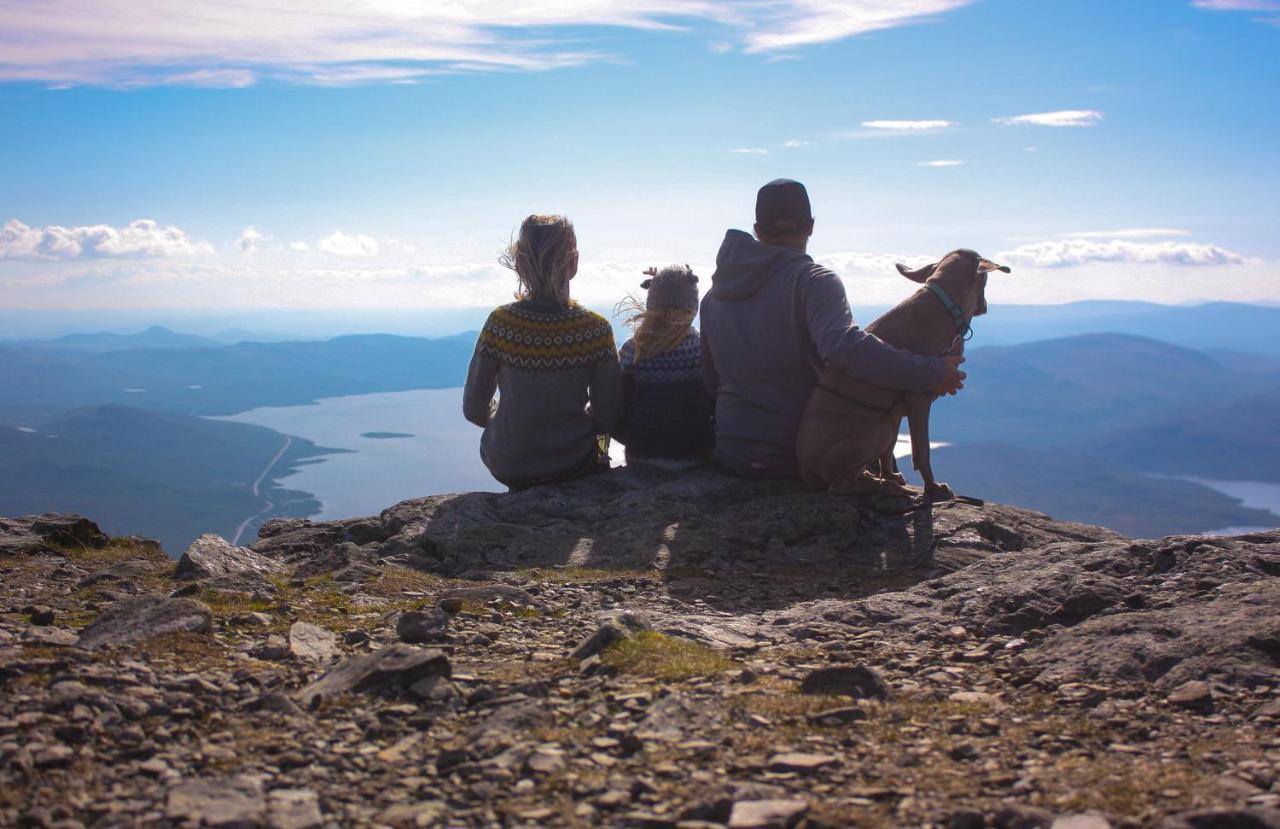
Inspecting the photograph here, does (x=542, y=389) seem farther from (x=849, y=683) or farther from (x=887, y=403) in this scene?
(x=849, y=683)

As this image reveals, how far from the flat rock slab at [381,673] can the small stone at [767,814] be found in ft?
5.84

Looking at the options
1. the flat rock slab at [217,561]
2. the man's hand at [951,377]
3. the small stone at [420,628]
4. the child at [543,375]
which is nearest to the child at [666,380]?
the child at [543,375]

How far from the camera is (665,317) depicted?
31.5 feet

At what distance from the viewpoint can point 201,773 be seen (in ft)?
10.7

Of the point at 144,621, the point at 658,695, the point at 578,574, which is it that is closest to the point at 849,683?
the point at 658,695

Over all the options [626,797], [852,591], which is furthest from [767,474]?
[626,797]

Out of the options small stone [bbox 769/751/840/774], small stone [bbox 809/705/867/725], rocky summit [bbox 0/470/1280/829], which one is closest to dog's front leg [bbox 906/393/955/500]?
rocky summit [bbox 0/470/1280/829]

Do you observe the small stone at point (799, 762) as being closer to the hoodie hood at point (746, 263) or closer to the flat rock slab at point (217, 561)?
the flat rock slab at point (217, 561)

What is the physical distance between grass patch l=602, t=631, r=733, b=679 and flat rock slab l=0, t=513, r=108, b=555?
22.0 ft

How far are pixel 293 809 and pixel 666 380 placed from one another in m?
7.14

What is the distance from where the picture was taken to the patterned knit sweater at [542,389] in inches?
363

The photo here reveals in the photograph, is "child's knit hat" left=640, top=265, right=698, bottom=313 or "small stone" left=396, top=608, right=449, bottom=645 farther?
"child's knit hat" left=640, top=265, right=698, bottom=313

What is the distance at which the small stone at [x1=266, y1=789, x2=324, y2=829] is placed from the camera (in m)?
2.89

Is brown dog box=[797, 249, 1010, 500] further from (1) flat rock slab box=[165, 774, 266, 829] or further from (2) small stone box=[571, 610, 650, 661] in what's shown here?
(1) flat rock slab box=[165, 774, 266, 829]
